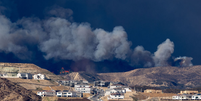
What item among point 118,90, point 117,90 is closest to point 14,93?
point 117,90

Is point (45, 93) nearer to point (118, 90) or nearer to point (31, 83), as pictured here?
point (31, 83)

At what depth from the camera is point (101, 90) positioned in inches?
6850

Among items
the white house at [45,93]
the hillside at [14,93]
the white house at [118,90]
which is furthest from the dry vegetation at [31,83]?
the white house at [118,90]

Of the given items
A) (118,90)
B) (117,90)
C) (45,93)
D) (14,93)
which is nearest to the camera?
(14,93)

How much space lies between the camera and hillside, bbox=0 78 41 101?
125562 millimetres

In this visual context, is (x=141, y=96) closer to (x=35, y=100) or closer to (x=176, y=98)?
(x=176, y=98)

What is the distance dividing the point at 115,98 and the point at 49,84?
38.6m

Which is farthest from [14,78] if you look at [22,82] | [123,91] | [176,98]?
[176,98]

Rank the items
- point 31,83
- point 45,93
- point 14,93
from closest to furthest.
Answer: point 14,93 < point 45,93 < point 31,83

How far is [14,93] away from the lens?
12938 centimetres

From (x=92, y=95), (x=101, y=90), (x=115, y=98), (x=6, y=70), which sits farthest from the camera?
(x=6, y=70)

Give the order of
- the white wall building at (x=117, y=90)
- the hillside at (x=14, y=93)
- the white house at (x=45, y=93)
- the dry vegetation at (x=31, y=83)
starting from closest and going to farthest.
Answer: the hillside at (x=14, y=93) → the white house at (x=45, y=93) → the dry vegetation at (x=31, y=83) → the white wall building at (x=117, y=90)

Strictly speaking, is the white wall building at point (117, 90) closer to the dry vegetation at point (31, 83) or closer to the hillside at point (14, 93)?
the dry vegetation at point (31, 83)

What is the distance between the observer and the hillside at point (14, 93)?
412ft
